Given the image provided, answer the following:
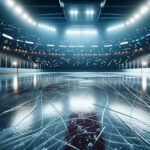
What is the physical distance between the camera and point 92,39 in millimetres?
41125

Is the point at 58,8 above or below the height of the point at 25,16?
above

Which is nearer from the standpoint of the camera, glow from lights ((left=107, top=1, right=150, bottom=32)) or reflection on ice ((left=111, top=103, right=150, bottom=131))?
reflection on ice ((left=111, top=103, right=150, bottom=131))

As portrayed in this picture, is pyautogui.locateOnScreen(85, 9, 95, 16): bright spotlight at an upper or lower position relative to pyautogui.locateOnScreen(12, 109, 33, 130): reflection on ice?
upper

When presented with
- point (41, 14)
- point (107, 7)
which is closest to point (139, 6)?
point (107, 7)

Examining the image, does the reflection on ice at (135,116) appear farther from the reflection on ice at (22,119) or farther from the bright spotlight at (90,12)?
the bright spotlight at (90,12)

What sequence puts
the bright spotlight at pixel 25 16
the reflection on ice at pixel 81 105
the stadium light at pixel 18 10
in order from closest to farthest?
the reflection on ice at pixel 81 105 < the stadium light at pixel 18 10 < the bright spotlight at pixel 25 16

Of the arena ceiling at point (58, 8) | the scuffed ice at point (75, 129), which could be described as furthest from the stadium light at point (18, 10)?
the scuffed ice at point (75, 129)

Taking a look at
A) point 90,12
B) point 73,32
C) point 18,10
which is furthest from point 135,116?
point 73,32

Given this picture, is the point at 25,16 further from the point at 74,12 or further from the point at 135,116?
the point at 135,116

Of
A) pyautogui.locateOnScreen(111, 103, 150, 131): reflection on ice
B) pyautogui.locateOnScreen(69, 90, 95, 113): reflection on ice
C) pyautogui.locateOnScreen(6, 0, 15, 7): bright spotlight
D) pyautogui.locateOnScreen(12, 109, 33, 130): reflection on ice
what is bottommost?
pyautogui.locateOnScreen(12, 109, 33, 130): reflection on ice

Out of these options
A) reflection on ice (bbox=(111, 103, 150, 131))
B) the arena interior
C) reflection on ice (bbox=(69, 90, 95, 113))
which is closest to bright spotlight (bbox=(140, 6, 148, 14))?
the arena interior

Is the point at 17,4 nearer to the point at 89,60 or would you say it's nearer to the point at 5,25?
the point at 5,25

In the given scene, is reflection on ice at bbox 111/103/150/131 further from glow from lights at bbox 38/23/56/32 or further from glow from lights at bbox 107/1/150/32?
glow from lights at bbox 38/23/56/32

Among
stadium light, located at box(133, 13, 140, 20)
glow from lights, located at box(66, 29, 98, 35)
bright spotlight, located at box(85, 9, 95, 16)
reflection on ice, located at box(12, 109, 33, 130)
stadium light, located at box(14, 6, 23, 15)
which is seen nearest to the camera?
reflection on ice, located at box(12, 109, 33, 130)
